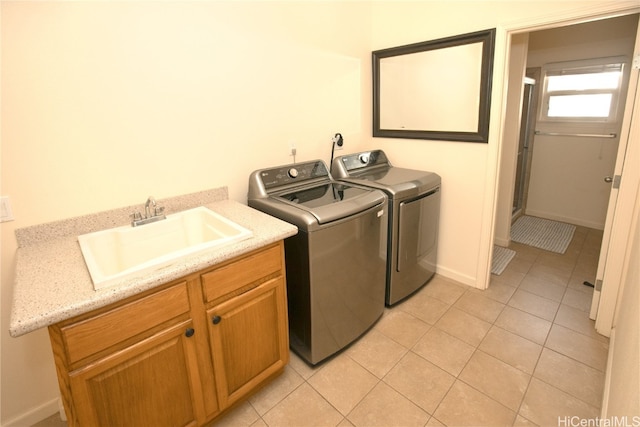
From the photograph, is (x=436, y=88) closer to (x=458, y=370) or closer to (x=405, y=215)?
(x=405, y=215)

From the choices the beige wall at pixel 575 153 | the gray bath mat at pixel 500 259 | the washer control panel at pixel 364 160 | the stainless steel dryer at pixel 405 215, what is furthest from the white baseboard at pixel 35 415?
the beige wall at pixel 575 153

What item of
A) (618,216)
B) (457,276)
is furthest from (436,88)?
(457,276)

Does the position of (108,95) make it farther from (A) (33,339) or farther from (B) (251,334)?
(B) (251,334)

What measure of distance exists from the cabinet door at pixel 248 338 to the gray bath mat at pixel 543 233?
10.1ft

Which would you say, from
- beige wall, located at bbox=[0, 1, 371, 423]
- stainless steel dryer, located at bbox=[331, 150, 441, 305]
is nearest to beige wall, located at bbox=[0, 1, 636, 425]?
beige wall, located at bbox=[0, 1, 371, 423]

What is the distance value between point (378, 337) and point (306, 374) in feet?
1.85

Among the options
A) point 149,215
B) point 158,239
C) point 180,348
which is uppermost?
point 149,215

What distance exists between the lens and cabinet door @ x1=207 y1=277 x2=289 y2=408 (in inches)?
58.6

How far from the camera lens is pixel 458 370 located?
1923 mm

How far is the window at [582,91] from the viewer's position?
11.5 feet

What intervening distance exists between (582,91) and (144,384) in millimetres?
4813

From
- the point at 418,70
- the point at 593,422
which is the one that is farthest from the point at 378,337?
the point at 418,70

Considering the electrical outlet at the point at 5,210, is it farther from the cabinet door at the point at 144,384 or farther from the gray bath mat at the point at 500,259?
the gray bath mat at the point at 500,259

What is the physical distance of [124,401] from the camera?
1241 millimetres
